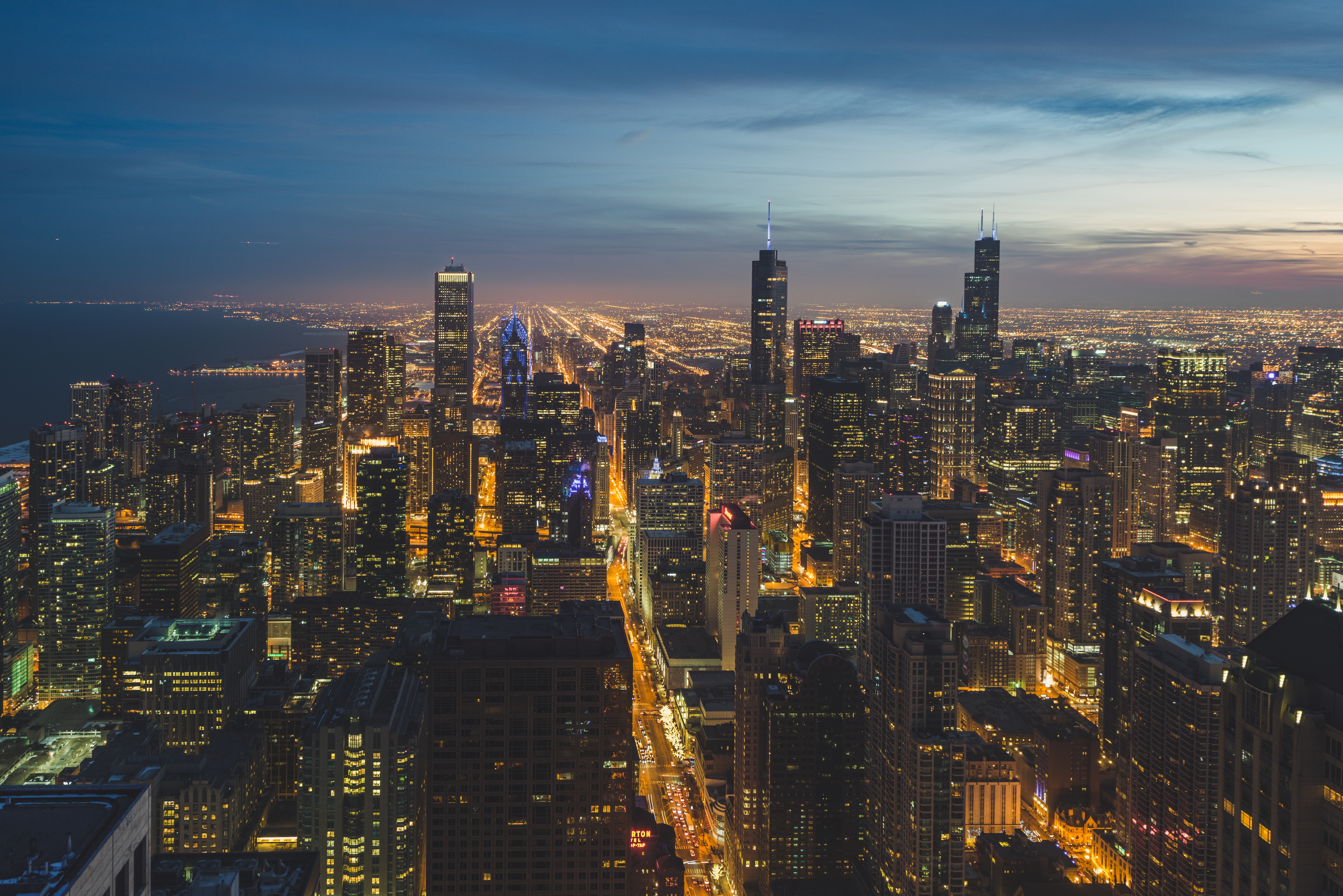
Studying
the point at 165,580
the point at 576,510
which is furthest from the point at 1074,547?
the point at 165,580

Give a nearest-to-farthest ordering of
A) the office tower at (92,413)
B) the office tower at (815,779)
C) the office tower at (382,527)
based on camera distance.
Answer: the office tower at (815,779), the office tower at (382,527), the office tower at (92,413)

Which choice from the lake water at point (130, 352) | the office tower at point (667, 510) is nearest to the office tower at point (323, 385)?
the lake water at point (130, 352)

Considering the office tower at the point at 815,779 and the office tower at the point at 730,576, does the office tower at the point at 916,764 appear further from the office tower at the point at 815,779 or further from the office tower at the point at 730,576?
the office tower at the point at 730,576

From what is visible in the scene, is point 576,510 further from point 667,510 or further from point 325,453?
point 325,453

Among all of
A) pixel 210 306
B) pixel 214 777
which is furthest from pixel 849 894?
pixel 210 306

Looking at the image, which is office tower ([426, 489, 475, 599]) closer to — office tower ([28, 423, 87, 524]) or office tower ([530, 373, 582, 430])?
office tower ([28, 423, 87, 524])

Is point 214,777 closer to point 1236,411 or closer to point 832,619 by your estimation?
point 832,619
